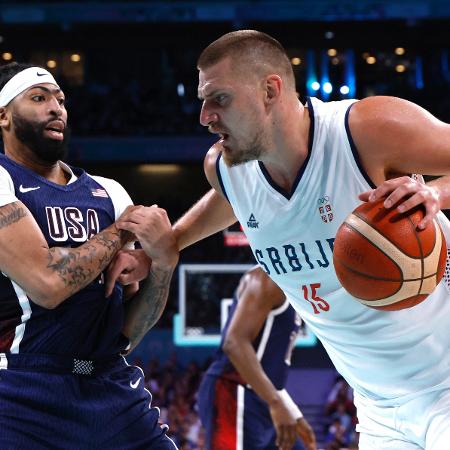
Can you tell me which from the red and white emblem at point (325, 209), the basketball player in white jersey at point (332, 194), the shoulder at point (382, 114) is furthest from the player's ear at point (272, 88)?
the red and white emblem at point (325, 209)

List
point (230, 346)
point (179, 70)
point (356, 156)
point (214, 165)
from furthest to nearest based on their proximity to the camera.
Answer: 1. point (179, 70)
2. point (230, 346)
3. point (214, 165)
4. point (356, 156)

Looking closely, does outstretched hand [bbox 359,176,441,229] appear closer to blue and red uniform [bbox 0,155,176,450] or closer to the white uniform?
the white uniform

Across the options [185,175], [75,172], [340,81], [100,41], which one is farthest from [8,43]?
[75,172]

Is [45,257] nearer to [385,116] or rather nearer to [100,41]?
[385,116]

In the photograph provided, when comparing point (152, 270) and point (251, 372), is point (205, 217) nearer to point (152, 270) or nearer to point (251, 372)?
point (152, 270)

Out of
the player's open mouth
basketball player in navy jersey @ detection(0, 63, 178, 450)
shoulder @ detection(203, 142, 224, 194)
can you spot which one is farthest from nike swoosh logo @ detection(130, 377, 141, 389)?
the player's open mouth

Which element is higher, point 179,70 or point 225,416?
point 225,416

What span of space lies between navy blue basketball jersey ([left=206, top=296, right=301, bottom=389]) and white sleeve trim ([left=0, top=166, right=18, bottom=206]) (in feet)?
8.37

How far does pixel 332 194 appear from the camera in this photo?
3.15 metres

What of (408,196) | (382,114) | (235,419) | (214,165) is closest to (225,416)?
(235,419)

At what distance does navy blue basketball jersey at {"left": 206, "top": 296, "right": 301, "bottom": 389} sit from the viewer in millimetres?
5445

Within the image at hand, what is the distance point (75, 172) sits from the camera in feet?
11.7

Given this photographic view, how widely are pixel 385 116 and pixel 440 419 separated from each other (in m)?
1.15

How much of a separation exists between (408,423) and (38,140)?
1.86 meters
